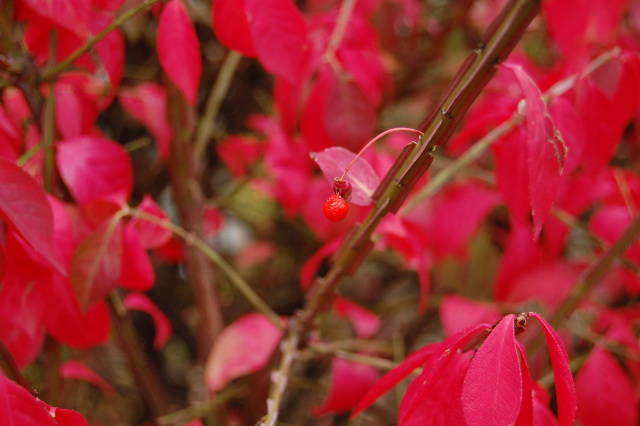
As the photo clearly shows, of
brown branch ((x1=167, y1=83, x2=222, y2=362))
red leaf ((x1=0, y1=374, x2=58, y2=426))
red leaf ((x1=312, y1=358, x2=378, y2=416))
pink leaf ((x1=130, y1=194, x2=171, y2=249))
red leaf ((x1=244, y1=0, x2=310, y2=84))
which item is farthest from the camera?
brown branch ((x1=167, y1=83, x2=222, y2=362))

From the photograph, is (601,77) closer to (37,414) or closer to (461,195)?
(461,195)

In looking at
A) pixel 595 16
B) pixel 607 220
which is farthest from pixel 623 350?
pixel 595 16

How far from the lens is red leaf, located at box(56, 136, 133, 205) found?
1.95ft

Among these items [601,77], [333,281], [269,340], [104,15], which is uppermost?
[601,77]

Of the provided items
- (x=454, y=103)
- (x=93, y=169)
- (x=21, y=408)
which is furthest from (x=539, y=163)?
(x=93, y=169)

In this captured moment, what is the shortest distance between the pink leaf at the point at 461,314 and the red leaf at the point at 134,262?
0.38 m

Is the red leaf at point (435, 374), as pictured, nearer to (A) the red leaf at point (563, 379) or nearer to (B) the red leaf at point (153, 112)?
(A) the red leaf at point (563, 379)

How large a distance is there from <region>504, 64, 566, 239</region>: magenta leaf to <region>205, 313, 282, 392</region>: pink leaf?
376 millimetres

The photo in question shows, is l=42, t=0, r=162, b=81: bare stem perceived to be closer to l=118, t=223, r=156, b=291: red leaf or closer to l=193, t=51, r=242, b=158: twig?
l=118, t=223, r=156, b=291: red leaf

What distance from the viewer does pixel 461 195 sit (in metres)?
0.97

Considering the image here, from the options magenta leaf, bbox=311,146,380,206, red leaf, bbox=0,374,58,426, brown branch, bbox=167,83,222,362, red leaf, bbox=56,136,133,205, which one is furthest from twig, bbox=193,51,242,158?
red leaf, bbox=0,374,58,426

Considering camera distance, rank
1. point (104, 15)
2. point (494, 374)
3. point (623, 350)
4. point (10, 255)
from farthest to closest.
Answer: point (623, 350)
point (104, 15)
point (10, 255)
point (494, 374)

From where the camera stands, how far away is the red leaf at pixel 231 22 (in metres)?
0.49

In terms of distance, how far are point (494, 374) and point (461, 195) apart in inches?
25.5
